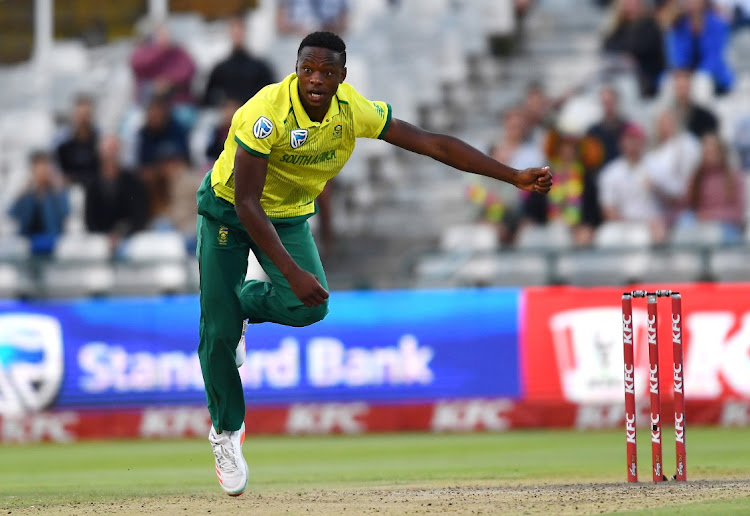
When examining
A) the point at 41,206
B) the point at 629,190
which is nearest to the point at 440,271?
the point at 629,190

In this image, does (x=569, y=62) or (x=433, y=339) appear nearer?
(x=433, y=339)

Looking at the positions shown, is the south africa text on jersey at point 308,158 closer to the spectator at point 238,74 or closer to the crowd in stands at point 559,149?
the crowd in stands at point 559,149

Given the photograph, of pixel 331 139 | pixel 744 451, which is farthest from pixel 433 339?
pixel 331 139

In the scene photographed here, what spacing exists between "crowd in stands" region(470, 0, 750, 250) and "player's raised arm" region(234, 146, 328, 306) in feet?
25.4

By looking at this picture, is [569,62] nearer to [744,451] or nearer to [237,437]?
[744,451]

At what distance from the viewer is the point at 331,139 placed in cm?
718

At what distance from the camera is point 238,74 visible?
1591 cm

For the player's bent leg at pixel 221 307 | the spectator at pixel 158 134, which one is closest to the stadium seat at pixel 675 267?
the spectator at pixel 158 134

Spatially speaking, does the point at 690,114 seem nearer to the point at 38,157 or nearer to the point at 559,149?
the point at 559,149

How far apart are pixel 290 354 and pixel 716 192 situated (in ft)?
15.4

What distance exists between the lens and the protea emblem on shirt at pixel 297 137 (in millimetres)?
6984

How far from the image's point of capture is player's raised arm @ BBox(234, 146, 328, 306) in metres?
6.73

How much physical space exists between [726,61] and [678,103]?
152cm

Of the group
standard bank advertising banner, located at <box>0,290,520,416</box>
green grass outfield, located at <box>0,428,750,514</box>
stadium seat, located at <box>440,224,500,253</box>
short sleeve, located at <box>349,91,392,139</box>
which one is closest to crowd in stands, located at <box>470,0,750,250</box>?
stadium seat, located at <box>440,224,500,253</box>
